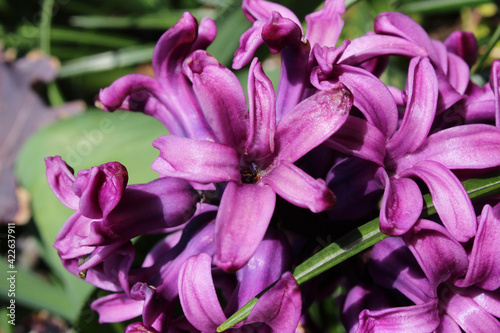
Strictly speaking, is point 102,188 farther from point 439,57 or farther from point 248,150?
point 439,57

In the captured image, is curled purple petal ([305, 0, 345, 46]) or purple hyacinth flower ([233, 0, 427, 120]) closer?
purple hyacinth flower ([233, 0, 427, 120])

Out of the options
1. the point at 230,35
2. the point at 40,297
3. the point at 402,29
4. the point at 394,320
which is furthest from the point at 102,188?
the point at 40,297

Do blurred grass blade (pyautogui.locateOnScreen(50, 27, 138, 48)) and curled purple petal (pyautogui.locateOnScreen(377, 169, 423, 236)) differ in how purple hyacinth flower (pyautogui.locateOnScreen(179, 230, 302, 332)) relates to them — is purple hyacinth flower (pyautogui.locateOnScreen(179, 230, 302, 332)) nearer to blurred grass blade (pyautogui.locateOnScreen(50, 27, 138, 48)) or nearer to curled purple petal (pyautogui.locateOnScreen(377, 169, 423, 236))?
curled purple petal (pyautogui.locateOnScreen(377, 169, 423, 236))

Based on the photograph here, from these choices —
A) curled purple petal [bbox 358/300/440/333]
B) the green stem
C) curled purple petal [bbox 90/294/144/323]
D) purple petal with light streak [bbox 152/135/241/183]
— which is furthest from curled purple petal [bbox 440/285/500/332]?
the green stem

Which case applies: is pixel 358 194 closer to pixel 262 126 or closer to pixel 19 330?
pixel 262 126

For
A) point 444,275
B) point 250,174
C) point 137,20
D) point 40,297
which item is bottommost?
point 40,297

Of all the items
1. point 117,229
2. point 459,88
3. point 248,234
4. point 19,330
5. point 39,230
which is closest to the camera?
point 248,234

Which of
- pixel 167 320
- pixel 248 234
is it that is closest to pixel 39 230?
pixel 167 320
